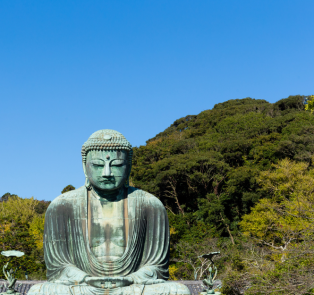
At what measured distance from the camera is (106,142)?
315 inches

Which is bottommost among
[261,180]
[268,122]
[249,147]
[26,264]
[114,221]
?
[26,264]

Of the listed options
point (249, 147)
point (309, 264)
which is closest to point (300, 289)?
point (309, 264)

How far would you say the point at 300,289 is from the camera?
1355 cm

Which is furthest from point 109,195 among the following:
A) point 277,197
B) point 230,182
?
point 230,182

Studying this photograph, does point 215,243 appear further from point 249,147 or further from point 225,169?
point 249,147

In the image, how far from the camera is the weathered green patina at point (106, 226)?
7828mm

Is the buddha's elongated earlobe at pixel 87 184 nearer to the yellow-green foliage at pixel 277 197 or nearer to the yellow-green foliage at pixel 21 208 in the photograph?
the yellow-green foliage at pixel 277 197

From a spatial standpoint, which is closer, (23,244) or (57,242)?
(57,242)

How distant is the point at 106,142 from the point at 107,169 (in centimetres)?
46

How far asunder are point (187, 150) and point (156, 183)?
21.8ft

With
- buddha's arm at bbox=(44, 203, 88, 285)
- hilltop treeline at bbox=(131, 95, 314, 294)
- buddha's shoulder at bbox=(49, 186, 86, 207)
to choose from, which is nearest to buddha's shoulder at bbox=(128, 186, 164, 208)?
buddha's shoulder at bbox=(49, 186, 86, 207)

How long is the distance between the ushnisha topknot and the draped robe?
796mm

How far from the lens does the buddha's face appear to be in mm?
7953

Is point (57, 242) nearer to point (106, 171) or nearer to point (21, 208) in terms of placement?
point (106, 171)
